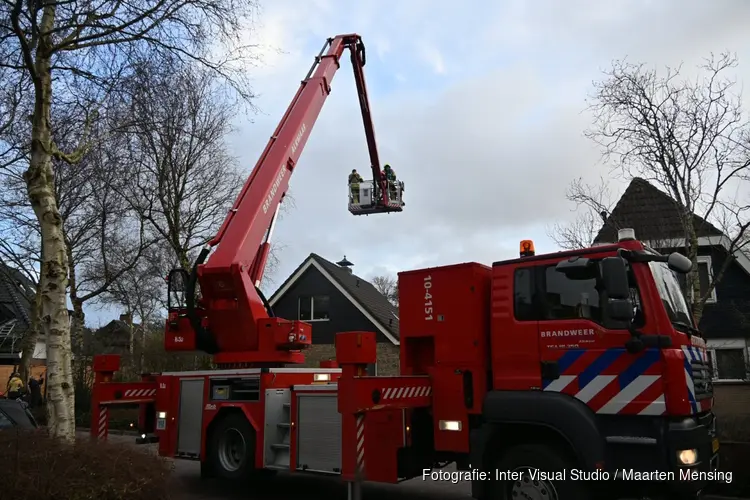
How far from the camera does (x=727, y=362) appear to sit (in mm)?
17812

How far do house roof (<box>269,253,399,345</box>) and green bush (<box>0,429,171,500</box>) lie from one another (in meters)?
18.5

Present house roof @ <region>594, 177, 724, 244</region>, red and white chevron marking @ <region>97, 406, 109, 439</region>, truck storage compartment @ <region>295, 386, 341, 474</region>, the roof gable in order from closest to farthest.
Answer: truck storage compartment @ <region>295, 386, 341, 474</region> → red and white chevron marking @ <region>97, 406, 109, 439</region> → house roof @ <region>594, 177, 724, 244</region> → the roof gable

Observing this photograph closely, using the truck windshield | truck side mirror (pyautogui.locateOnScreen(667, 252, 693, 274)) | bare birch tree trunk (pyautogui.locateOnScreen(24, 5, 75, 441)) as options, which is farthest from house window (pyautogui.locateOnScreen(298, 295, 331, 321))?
truck side mirror (pyautogui.locateOnScreen(667, 252, 693, 274))

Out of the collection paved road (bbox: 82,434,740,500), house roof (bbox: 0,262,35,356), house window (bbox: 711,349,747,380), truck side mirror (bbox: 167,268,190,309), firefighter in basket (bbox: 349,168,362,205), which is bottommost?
paved road (bbox: 82,434,740,500)

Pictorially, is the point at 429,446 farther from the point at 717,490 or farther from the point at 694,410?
the point at 717,490

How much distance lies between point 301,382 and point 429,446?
2.56 metres

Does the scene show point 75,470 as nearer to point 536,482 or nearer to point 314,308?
point 536,482

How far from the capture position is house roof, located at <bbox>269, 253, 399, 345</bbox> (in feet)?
81.7

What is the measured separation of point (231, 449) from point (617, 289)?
6.30 metres

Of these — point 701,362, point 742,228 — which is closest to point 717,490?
point 701,362

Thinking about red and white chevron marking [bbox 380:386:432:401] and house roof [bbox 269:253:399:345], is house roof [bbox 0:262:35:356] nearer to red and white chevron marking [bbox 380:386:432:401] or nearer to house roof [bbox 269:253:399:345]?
house roof [bbox 269:253:399:345]

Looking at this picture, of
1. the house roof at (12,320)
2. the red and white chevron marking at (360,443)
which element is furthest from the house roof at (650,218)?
the house roof at (12,320)

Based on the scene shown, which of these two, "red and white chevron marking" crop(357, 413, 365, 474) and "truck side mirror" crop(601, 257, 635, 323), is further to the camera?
"red and white chevron marking" crop(357, 413, 365, 474)

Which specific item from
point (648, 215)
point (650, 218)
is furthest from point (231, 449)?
point (648, 215)
